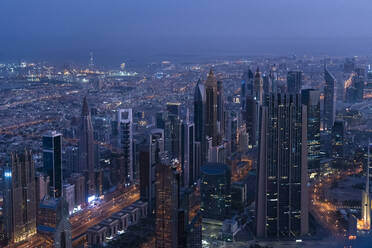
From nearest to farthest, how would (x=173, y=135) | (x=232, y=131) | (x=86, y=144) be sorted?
(x=86, y=144), (x=173, y=135), (x=232, y=131)

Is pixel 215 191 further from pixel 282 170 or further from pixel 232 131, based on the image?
pixel 232 131

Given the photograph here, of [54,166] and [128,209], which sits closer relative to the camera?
[128,209]

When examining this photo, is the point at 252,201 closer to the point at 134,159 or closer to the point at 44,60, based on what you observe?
the point at 134,159

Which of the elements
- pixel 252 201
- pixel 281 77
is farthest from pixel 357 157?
pixel 252 201

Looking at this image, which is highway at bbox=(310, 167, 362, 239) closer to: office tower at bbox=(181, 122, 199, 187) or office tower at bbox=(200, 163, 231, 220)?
office tower at bbox=(200, 163, 231, 220)

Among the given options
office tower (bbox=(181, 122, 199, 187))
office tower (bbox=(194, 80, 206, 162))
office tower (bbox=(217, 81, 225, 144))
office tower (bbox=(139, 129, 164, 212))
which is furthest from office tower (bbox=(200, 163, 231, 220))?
Answer: office tower (bbox=(217, 81, 225, 144))

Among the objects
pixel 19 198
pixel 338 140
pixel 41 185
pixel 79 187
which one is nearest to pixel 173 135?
pixel 79 187
